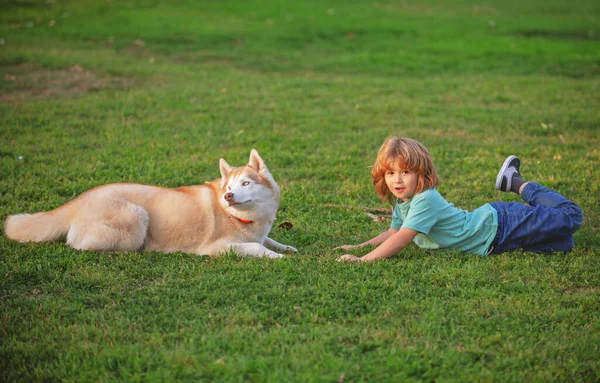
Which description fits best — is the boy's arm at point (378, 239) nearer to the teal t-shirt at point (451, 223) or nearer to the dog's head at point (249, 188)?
the teal t-shirt at point (451, 223)

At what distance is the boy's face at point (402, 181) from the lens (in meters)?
5.80

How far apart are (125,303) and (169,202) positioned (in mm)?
1392

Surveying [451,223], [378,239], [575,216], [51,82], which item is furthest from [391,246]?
[51,82]

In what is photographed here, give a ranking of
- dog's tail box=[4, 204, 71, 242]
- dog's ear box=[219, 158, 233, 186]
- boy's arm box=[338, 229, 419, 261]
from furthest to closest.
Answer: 1. dog's ear box=[219, 158, 233, 186]
2. dog's tail box=[4, 204, 71, 242]
3. boy's arm box=[338, 229, 419, 261]

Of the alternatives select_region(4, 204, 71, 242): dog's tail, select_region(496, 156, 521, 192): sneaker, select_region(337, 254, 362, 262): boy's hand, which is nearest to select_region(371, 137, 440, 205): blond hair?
select_region(337, 254, 362, 262): boy's hand

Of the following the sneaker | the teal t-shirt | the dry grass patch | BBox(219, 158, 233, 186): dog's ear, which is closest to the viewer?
the teal t-shirt

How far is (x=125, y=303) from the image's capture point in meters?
4.84

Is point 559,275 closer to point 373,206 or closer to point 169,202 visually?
point 373,206

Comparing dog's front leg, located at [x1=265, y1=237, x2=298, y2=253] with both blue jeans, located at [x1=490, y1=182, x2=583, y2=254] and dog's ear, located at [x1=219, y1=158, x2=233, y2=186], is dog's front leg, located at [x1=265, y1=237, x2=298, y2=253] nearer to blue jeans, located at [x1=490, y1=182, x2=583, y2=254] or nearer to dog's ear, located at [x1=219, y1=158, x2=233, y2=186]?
dog's ear, located at [x1=219, y1=158, x2=233, y2=186]

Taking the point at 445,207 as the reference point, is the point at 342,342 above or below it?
below

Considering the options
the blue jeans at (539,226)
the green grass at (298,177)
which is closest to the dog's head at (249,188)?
the green grass at (298,177)

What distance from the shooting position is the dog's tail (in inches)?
231

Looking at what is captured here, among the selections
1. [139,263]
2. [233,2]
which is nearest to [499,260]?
[139,263]

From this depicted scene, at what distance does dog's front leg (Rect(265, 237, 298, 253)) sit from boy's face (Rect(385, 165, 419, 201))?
3.78ft
